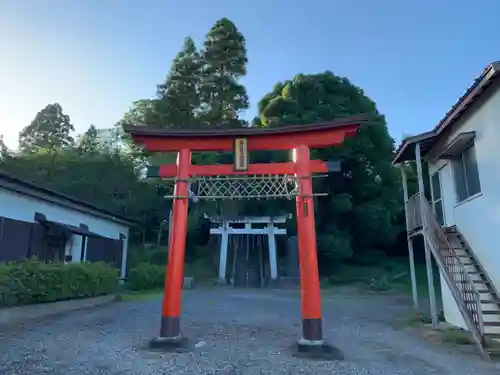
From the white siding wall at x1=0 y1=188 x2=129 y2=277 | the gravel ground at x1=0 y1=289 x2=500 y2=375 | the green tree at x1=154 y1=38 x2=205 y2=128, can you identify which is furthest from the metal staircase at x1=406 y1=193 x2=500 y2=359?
the green tree at x1=154 y1=38 x2=205 y2=128

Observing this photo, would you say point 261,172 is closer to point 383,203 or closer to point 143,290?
point 143,290

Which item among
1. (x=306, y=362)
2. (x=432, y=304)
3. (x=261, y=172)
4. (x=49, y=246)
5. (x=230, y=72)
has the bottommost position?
(x=306, y=362)

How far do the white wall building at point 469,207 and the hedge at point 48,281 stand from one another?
8.73 metres

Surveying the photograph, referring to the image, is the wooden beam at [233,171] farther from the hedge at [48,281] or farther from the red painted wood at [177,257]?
the hedge at [48,281]

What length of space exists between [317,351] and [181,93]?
86.2 feet

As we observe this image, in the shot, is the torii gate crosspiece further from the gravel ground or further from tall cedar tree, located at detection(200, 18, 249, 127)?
tall cedar tree, located at detection(200, 18, 249, 127)

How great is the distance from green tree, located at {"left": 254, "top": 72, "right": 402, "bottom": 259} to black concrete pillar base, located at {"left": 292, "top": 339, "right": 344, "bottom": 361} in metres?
16.3

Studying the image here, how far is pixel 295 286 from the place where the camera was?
2062cm

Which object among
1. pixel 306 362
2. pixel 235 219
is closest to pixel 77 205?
pixel 235 219

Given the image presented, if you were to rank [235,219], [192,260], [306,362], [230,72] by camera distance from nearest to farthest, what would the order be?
Result: 1. [306,362]
2. [235,219]
3. [192,260]
4. [230,72]

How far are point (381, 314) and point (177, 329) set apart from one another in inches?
269

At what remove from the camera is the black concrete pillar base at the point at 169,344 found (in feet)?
21.1

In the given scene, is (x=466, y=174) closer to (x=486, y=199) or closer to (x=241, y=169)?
(x=486, y=199)

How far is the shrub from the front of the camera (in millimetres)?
17859
